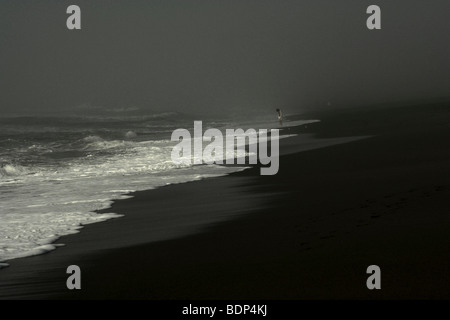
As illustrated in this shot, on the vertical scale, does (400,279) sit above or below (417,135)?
below

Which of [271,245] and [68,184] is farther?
[68,184]

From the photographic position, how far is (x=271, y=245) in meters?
8.23

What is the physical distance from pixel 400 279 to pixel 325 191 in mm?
6353

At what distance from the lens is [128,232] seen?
399 inches

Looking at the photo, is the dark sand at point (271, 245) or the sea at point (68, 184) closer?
the dark sand at point (271, 245)

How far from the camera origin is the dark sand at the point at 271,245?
641 cm

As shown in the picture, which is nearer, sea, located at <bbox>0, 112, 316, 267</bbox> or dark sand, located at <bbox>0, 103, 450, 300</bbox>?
dark sand, located at <bbox>0, 103, 450, 300</bbox>

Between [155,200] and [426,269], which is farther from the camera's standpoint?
[155,200]

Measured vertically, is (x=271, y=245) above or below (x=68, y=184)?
below

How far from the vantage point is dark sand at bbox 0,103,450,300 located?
6.41 meters
